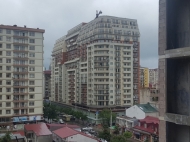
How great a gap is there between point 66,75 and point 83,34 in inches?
544

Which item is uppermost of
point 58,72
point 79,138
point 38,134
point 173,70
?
point 58,72

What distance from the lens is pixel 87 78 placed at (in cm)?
4697

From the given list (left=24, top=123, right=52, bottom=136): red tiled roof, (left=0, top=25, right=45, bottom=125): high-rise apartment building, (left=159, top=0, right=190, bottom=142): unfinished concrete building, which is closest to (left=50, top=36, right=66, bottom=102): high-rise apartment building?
(left=0, top=25, right=45, bottom=125): high-rise apartment building

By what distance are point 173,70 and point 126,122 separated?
31.7 meters

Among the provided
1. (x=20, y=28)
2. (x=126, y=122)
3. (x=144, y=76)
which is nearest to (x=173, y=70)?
(x=126, y=122)

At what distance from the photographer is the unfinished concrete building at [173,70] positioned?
429 centimetres

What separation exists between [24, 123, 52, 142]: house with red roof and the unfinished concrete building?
2075cm

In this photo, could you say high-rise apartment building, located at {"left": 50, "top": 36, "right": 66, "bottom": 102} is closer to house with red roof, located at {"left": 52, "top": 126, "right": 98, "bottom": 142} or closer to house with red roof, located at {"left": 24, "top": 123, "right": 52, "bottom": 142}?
house with red roof, located at {"left": 24, "top": 123, "right": 52, "bottom": 142}

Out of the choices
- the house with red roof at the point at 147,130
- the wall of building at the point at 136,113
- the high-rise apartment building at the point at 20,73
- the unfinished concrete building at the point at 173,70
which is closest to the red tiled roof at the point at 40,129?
the high-rise apartment building at the point at 20,73

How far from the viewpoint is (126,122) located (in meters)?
35.1

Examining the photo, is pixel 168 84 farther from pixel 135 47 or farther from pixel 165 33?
pixel 135 47

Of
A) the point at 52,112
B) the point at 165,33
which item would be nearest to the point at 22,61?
the point at 52,112

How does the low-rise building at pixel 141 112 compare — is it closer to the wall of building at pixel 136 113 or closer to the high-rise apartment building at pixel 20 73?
the wall of building at pixel 136 113

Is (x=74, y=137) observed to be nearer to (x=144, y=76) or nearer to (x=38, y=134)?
(x=38, y=134)
